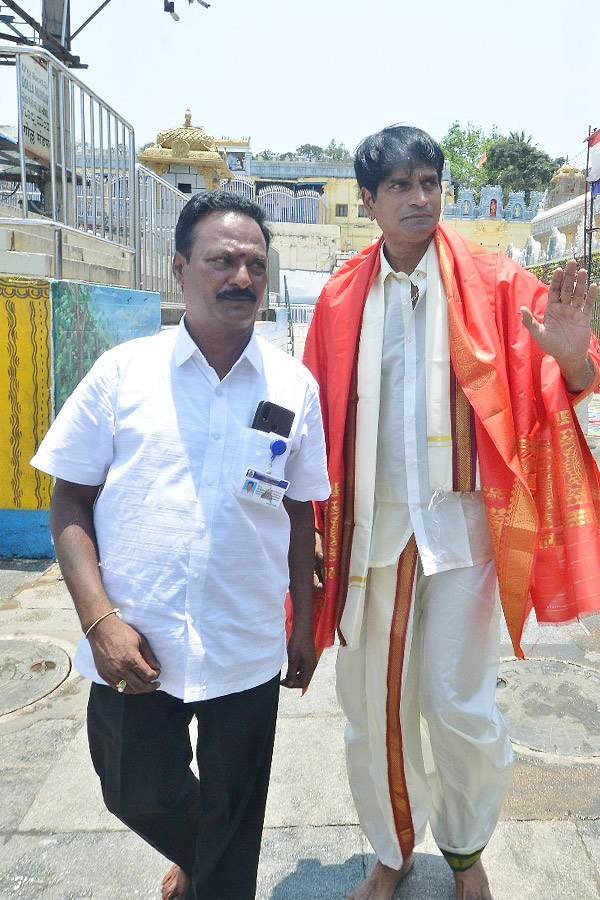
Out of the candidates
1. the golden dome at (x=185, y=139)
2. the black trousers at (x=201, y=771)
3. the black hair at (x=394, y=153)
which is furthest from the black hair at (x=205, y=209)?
Answer: the golden dome at (x=185, y=139)

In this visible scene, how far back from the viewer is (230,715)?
5.69ft

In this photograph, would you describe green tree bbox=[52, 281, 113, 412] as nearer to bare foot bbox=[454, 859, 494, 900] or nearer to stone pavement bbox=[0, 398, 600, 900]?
stone pavement bbox=[0, 398, 600, 900]

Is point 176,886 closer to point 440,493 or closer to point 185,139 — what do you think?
point 440,493

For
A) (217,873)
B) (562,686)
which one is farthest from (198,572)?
(562,686)

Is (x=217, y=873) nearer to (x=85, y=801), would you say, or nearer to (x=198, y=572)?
(x=198, y=572)

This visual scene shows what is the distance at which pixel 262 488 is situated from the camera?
167 centimetres

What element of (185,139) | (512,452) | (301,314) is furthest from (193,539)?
(301,314)

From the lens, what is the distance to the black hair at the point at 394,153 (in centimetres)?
212

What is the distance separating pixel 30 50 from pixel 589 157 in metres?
14.6

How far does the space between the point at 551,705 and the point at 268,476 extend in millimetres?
2074

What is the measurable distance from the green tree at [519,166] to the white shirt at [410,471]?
52.9 metres

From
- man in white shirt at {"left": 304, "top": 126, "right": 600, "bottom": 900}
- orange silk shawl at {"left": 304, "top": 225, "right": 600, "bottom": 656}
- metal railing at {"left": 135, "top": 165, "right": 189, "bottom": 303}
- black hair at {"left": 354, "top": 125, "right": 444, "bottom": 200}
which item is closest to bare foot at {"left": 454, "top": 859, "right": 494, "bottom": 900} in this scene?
man in white shirt at {"left": 304, "top": 126, "right": 600, "bottom": 900}

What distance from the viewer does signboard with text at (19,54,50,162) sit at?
5.16 m

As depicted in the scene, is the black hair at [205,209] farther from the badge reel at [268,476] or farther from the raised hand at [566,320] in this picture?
the raised hand at [566,320]
